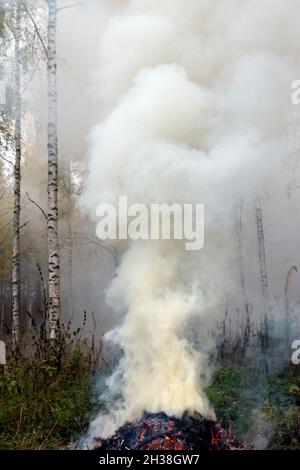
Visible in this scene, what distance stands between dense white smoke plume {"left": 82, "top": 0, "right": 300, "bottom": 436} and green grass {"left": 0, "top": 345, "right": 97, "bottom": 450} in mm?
501

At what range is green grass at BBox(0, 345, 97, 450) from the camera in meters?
5.15

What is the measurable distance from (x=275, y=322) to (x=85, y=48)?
25.7 feet

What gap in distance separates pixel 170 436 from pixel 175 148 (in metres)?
3.62

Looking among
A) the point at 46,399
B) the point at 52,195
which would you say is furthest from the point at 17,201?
the point at 46,399

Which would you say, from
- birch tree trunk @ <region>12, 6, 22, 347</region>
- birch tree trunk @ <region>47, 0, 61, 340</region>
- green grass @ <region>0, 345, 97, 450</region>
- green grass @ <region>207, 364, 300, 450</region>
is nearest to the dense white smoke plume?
green grass @ <region>0, 345, 97, 450</region>

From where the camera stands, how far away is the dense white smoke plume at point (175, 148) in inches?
214

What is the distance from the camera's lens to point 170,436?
4.71m

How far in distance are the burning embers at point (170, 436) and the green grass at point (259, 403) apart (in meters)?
0.65

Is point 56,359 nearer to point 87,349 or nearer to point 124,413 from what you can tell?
point 87,349

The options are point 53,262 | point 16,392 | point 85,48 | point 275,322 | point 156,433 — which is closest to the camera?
point 156,433

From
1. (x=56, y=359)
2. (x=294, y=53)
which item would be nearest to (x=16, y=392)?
(x=56, y=359)

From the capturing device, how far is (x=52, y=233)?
737 cm

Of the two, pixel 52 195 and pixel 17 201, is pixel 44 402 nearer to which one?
pixel 52 195

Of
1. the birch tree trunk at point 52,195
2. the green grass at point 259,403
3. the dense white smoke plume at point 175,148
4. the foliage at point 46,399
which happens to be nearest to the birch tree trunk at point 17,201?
the birch tree trunk at point 52,195
